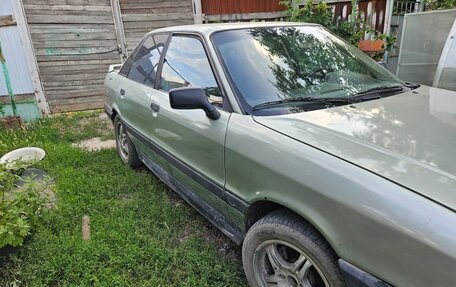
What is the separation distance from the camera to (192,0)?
757 centimetres

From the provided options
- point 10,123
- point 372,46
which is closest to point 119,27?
point 10,123

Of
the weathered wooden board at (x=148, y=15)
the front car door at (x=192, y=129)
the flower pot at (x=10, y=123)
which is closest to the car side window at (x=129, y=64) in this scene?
the front car door at (x=192, y=129)

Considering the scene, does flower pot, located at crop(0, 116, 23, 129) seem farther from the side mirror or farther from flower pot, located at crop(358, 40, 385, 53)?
flower pot, located at crop(358, 40, 385, 53)

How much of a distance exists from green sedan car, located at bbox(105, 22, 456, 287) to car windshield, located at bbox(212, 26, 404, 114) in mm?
10

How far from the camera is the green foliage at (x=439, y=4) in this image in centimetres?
567

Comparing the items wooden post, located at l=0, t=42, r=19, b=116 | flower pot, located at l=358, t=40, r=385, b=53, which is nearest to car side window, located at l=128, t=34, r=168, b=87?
wooden post, located at l=0, t=42, r=19, b=116

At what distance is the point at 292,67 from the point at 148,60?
5.39ft

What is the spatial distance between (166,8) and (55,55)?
A: 8.14ft

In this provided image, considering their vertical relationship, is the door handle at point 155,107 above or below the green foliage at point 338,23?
below

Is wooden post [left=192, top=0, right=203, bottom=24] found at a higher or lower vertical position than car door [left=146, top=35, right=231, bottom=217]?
higher

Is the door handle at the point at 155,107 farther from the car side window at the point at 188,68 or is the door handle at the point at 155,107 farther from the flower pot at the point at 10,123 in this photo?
the flower pot at the point at 10,123

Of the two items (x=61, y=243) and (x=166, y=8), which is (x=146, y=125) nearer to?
(x=61, y=243)

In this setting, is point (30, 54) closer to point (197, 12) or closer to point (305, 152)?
point (197, 12)

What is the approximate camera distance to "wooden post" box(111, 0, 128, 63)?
7.04 meters
